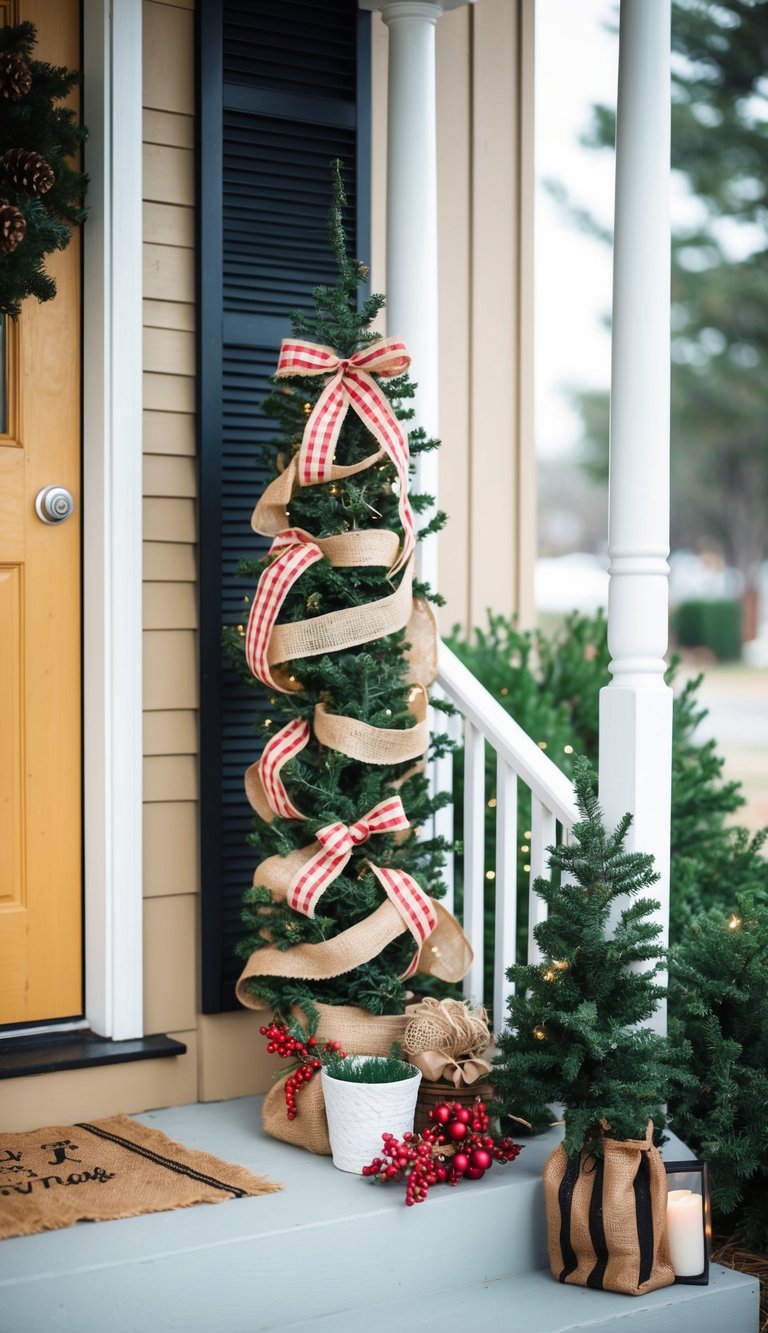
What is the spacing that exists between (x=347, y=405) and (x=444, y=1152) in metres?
1.35

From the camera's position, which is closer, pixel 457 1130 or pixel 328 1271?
pixel 328 1271

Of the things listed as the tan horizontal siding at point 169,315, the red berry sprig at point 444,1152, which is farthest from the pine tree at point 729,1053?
the tan horizontal siding at point 169,315

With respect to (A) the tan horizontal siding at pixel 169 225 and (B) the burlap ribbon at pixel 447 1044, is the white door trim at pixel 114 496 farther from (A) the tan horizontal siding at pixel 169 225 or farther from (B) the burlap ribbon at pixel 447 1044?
(B) the burlap ribbon at pixel 447 1044

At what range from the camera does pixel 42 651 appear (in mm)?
2740

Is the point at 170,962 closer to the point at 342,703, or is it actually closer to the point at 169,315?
the point at 342,703

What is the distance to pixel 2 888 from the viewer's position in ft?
8.86

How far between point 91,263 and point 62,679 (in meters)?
0.84

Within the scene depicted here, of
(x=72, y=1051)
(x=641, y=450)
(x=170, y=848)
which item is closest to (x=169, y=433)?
(x=170, y=848)

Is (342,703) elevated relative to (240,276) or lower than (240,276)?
lower

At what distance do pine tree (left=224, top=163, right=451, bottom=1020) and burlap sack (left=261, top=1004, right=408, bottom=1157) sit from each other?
0.10ft

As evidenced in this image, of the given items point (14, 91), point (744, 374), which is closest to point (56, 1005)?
point (14, 91)

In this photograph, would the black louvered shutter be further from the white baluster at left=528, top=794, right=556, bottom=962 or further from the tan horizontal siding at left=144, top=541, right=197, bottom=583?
the white baluster at left=528, top=794, right=556, bottom=962

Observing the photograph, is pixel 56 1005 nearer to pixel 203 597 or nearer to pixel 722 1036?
pixel 203 597

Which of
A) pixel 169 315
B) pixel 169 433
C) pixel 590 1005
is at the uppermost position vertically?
pixel 169 315
